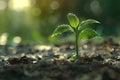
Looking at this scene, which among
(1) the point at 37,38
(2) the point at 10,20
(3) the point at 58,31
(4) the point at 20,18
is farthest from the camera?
(4) the point at 20,18

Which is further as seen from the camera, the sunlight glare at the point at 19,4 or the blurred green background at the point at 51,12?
the sunlight glare at the point at 19,4

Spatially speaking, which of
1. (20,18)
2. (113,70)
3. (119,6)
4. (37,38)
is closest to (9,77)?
(113,70)

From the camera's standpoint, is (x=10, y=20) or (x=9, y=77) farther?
(x=10, y=20)

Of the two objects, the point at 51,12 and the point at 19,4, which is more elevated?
the point at 19,4

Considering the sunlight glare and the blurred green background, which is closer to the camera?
the blurred green background

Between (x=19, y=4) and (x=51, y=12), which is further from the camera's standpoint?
(x=51, y=12)

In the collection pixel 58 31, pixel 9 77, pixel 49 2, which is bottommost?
pixel 9 77

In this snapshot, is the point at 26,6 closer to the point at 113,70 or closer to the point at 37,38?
the point at 37,38

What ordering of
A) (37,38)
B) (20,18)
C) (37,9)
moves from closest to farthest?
(37,38) → (20,18) → (37,9)
